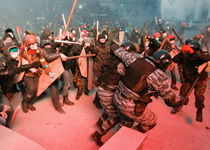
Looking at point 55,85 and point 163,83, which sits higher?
point 163,83

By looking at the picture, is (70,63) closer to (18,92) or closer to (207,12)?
(18,92)

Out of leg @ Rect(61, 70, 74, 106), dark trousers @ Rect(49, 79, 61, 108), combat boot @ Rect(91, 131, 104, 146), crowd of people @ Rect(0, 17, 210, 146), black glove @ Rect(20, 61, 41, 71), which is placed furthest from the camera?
leg @ Rect(61, 70, 74, 106)

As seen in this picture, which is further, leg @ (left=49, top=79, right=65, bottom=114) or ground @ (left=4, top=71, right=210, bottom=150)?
leg @ (left=49, top=79, right=65, bottom=114)

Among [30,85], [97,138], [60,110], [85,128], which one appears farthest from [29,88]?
[97,138]

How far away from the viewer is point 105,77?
314 cm

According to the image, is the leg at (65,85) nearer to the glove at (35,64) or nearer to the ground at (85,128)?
the ground at (85,128)

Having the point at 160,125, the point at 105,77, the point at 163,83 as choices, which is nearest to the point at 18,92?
the point at 105,77

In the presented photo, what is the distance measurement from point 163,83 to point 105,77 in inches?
43.2

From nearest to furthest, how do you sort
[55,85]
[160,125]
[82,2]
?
[160,125] < [55,85] < [82,2]

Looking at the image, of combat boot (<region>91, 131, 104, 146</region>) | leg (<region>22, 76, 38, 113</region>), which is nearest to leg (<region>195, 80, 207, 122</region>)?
combat boot (<region>91, 131, 104, 146</region>)

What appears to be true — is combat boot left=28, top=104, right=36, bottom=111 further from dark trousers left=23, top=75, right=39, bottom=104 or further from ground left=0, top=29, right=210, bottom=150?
dark trousers left=23, top=75, right=39, bottom=104

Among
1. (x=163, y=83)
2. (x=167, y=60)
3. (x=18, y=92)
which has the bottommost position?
(x=18, y=92)

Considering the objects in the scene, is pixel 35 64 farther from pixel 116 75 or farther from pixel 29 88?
pixel 116 75

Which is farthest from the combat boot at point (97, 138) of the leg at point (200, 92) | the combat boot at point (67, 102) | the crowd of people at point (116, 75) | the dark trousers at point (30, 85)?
the leg at point (200, 92)
